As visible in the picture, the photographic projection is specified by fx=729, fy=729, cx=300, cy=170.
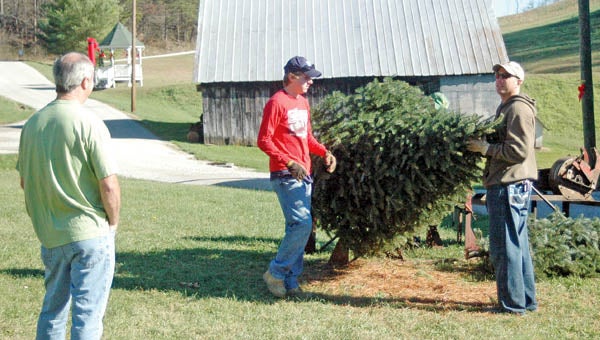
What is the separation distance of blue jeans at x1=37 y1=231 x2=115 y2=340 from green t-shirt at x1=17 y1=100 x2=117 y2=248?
0.07 m

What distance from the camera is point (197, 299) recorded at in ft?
20.3

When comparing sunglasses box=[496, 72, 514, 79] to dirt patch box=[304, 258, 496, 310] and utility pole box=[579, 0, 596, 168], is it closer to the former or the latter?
dirt patch box=[304, 258, 496, 310]

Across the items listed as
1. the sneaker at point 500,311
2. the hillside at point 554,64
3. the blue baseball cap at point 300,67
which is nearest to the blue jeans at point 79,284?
the blue baseball cap at point 300,67

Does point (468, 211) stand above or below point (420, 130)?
below

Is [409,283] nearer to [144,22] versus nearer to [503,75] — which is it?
[503,75]

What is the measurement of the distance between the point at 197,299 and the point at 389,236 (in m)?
1.85

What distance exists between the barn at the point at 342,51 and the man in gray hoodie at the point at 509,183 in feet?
65.4

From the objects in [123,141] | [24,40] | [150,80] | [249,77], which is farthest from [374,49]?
[24,40]

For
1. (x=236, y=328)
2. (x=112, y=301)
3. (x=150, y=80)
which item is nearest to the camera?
(x=236, y=328)

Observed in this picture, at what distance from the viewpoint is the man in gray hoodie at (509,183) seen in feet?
18.6

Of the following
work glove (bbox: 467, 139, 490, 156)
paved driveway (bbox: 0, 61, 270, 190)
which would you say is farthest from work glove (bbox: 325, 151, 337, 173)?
paved driveway (bbox: 0, 61, 270, 190)

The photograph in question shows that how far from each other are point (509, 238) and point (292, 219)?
177cm

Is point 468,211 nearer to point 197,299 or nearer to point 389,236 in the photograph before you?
point 389,236

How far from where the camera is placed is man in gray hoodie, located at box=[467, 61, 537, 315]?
18.6ft
